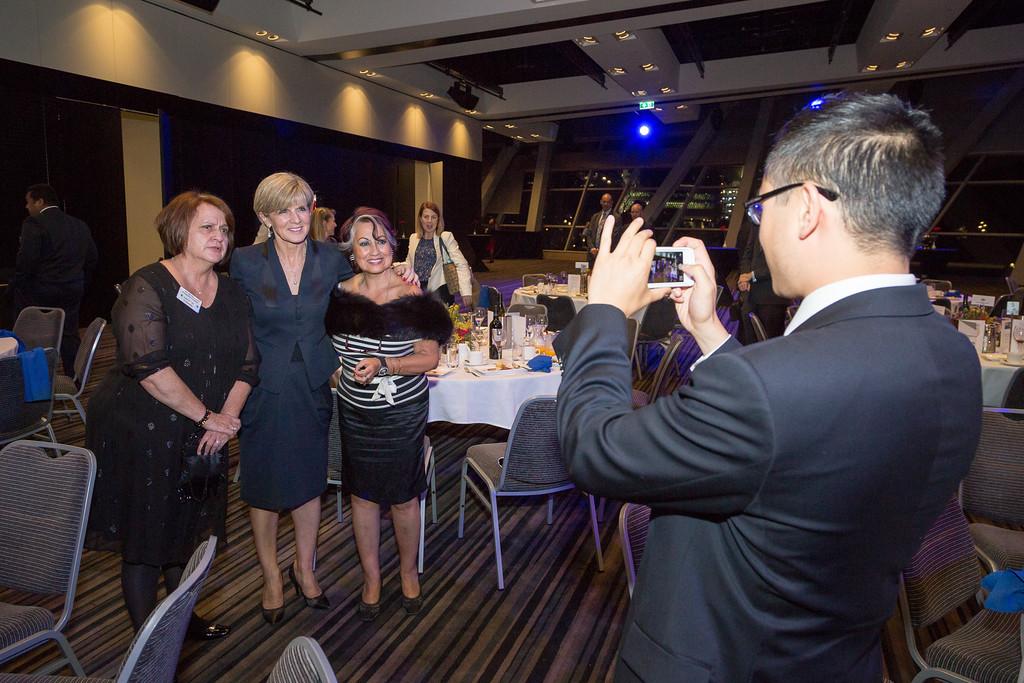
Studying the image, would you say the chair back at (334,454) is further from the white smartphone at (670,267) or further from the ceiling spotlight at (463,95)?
the ceiling spotlight at (463,95)

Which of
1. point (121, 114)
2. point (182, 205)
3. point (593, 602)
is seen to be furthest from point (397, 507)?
point (121, 114)

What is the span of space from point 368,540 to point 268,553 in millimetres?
436

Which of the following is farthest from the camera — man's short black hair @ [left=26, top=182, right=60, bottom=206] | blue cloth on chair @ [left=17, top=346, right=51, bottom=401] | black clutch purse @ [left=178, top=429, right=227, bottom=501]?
man's short black hair @ [left=26, top=182, right=60, bottom=206]

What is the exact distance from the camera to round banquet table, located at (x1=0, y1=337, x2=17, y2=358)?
11.8ft

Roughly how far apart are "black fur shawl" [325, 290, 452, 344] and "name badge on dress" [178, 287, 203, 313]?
1.68 feet

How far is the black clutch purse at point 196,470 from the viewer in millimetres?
2234

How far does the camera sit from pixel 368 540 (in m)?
2.75

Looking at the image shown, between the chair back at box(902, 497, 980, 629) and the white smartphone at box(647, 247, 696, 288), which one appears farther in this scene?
the chair back at box(902, 497, 980, 629)

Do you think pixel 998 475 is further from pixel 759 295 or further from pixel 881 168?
pixel 759 295

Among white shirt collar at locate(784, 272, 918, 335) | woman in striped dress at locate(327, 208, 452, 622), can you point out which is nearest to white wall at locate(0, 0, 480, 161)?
woman in striped dress at locate(327, 208, 452, 622)

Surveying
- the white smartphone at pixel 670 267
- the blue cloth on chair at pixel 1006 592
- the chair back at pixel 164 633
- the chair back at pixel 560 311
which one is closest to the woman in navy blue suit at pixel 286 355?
the chair back at pixel 164 633

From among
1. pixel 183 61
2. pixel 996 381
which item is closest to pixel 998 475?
pixel 996 381

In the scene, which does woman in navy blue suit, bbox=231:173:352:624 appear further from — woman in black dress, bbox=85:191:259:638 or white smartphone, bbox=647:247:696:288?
white smartphone, bbox=647:247:696:288

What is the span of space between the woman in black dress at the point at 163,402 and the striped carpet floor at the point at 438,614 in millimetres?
520
